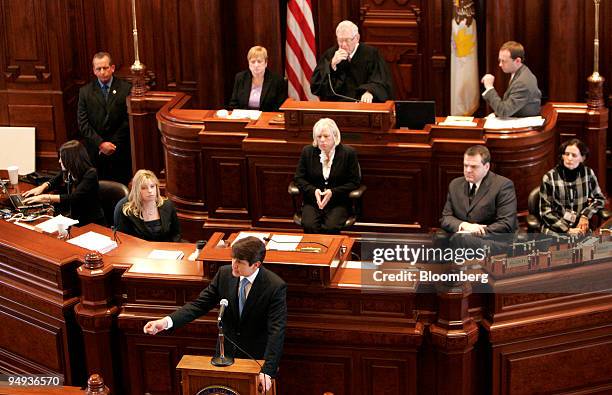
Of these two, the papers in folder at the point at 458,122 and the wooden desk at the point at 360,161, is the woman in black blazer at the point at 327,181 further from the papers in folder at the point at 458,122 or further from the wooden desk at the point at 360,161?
the papers in folder at the point at 458,122

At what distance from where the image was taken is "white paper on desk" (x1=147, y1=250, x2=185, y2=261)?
730 cm

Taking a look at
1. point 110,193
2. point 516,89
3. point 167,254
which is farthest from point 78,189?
point 516,89

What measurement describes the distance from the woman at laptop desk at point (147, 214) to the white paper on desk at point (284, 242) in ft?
3.76

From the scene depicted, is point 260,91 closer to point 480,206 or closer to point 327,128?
point 327,128

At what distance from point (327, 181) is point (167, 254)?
1.66m

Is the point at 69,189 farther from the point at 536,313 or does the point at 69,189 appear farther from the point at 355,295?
the point at 536,313

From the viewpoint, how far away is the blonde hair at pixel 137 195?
25.9 feet

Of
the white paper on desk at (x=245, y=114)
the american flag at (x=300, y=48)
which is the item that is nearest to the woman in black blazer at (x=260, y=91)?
the white paper on desk at (x=245, y=114)

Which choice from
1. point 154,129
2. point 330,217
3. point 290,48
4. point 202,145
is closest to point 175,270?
point 330,217

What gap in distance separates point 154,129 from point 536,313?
4566 millimetres

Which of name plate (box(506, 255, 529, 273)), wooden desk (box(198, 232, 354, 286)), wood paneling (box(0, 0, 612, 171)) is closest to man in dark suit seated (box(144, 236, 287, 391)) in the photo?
wooden desk (box(198, 232, 354, 286))

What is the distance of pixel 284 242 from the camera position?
7055 mm

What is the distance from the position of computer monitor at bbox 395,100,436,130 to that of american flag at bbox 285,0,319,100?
189 cm

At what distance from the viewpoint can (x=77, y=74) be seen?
1138 cm
